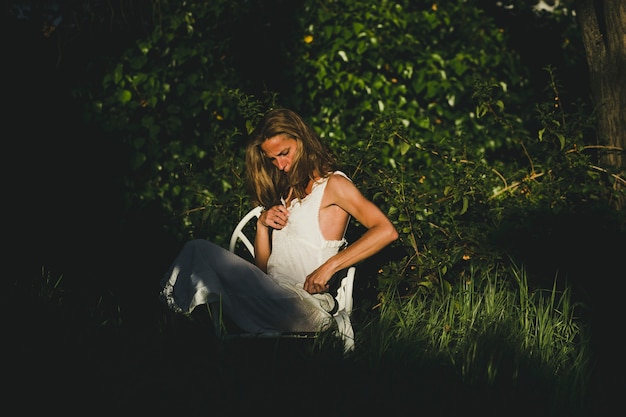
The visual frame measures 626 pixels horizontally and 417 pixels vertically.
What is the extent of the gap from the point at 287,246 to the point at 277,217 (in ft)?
0.54

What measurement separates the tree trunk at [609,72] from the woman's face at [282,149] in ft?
6.49

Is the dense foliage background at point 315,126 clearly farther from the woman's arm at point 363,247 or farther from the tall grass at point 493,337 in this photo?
the woman's arm at point 363,247

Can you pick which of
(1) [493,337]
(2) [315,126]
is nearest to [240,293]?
(1) [493,337]

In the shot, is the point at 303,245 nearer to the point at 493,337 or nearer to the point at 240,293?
the point at 240,293

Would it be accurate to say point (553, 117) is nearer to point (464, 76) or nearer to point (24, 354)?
point (464, 76)

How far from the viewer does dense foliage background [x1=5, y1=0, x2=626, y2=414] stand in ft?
16.2

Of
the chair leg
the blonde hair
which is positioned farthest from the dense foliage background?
the chair leg

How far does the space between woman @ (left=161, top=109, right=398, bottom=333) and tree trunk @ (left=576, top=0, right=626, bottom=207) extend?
1.76 meters

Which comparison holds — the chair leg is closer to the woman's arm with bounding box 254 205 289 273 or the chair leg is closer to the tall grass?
the tall grass

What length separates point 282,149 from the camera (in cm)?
438

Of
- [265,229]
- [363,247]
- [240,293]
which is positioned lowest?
[240,293]

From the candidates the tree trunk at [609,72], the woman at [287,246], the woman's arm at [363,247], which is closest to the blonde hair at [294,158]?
the woman at [287,246]

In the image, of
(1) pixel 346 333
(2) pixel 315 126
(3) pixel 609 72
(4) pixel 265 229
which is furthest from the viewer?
(2) pixel 315 126

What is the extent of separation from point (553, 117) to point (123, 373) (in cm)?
286
